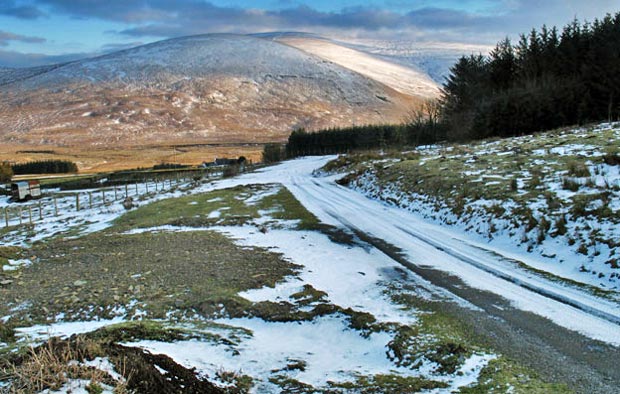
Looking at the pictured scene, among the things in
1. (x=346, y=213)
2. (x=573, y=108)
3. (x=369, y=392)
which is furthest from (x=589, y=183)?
(x=573, y=108)

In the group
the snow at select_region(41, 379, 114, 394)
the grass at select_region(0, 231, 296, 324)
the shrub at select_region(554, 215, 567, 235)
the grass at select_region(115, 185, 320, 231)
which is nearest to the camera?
the snow at select_region(41, 379, 114, 394)

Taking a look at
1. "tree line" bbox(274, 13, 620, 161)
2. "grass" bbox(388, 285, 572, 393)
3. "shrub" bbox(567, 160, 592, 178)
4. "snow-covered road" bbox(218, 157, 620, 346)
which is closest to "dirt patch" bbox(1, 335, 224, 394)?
"grass" bbox(388, 285, 572, 393)

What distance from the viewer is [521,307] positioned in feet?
31.9

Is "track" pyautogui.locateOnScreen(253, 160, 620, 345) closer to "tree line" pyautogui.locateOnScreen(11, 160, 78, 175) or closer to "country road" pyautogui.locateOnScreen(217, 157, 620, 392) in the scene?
"country road" pyautogui.locateOnScreen(217, 157, 620, 392)

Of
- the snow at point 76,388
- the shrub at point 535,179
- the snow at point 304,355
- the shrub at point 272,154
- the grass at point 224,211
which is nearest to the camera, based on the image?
the snow at point 76,388

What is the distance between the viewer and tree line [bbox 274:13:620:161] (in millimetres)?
52312

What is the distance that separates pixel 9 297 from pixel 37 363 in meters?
7.81

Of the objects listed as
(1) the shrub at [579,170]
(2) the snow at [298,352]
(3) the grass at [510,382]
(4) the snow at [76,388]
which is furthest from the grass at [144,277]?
(1) the shrub at [579,170]

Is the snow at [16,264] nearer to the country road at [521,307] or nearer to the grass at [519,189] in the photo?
the country road at [521,307]

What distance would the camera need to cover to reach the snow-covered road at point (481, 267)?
903 cm


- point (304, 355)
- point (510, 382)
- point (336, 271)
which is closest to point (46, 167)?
point (336, 271)

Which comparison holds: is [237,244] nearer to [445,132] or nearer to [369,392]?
[369,392]

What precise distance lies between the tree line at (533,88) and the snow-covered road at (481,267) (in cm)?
3363

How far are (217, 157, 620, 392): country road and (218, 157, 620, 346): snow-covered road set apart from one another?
17 mm
